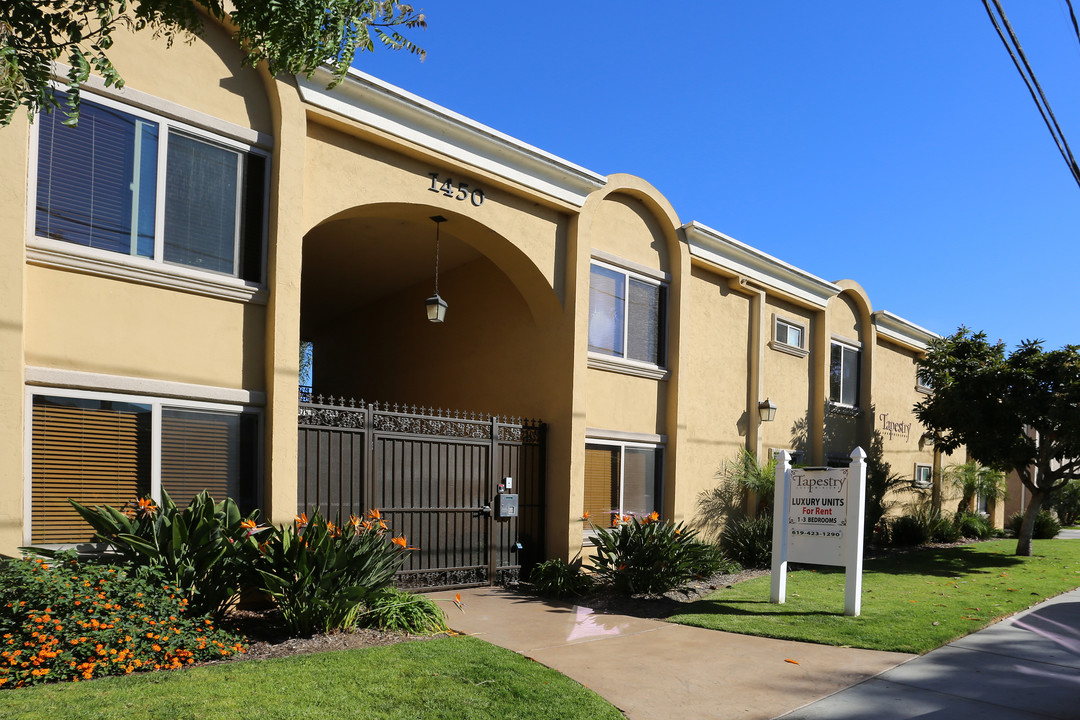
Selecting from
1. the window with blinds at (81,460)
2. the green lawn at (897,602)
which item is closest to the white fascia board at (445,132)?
the window with blinds at (81,460)

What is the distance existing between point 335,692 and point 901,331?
62.0 ft

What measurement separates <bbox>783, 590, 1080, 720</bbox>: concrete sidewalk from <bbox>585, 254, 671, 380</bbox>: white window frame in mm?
6115

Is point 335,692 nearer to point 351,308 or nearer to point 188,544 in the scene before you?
point 188,544

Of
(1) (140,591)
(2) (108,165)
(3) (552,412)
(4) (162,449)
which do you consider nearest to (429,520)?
(3) (552,412)

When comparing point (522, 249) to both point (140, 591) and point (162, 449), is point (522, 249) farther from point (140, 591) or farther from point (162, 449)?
point (140, 591)

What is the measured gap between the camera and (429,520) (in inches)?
430

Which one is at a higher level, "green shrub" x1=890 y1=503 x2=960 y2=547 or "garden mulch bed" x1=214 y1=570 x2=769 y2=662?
"garden mulch bed" x1=214 y1=570 x2=769 y2=662

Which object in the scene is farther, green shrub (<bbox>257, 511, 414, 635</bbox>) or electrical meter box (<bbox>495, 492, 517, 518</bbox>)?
electrical meter box (<bbox>495, 492, 517, 518</bbox>)

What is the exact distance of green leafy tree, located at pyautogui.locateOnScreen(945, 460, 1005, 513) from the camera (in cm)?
2208

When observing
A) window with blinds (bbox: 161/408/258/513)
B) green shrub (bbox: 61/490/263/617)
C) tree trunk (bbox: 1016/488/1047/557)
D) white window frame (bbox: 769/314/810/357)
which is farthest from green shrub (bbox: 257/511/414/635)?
tree trunk (bbox: 1016/488/1047/557)

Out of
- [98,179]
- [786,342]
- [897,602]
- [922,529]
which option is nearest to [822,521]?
[897,602]

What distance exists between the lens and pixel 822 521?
10.2 meters

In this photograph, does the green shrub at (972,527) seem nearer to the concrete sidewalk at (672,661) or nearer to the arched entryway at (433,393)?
the arched entryway at (433,393)

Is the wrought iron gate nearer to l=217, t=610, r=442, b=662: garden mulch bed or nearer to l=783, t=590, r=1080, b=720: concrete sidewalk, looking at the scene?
l=217, t=610, r=442, b=662: garden mulch bed
